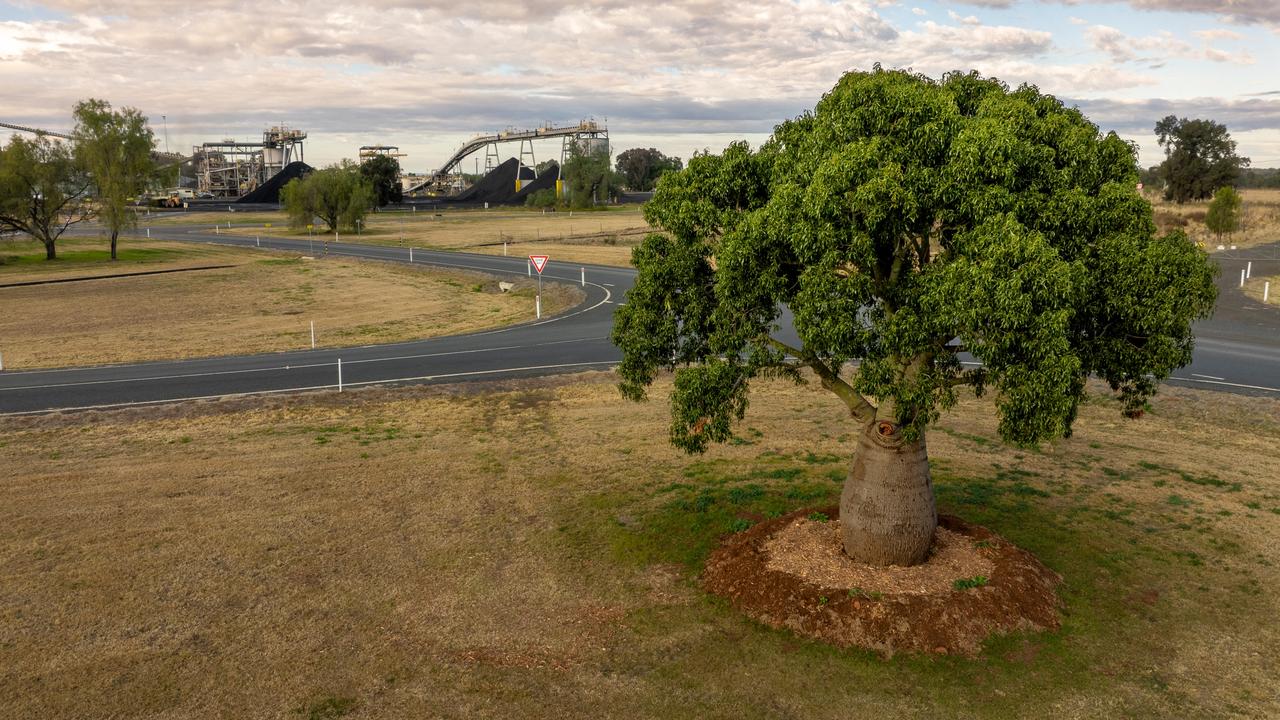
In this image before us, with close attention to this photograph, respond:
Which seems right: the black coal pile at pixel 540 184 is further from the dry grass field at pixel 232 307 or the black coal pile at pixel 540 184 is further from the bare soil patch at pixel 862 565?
the bare soil patch at pixel 862 565

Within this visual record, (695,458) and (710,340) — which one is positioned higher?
(710,340)

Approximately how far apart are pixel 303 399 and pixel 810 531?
17.8m

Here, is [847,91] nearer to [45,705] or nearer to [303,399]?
[45,705]

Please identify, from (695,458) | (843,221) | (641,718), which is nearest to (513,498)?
(695,458)

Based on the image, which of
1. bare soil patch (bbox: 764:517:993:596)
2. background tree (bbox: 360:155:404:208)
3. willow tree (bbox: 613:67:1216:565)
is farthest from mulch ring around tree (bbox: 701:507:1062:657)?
background tree (bbox: 360:155:404:208)

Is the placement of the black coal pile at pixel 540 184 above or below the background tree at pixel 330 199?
above

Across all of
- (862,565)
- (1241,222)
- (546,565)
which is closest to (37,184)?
(546,565)

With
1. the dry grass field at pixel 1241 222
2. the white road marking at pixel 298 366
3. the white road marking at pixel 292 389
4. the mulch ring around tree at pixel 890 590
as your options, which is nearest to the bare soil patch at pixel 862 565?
Answer: the mulch ring around tree at pixel 890 590

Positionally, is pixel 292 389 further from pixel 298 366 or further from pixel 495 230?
pixel 495 230

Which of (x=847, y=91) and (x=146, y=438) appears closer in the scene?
(x=847, y=91)

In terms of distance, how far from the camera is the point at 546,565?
49.9 ft

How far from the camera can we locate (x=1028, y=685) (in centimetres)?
1141

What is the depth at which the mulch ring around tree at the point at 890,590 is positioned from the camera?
12.4 meters

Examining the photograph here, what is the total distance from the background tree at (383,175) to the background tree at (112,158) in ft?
176
